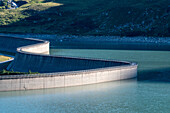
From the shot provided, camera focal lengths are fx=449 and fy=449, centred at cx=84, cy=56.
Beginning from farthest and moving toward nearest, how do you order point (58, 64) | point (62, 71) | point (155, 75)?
point (58, 64) < point (155, 75) < point (62, 71)

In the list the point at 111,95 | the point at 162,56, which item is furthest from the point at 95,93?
the point at 162,56

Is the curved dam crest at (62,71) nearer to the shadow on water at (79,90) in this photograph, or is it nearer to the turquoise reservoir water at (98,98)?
the shadow on water at (79,90)

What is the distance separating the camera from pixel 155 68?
5037 inches

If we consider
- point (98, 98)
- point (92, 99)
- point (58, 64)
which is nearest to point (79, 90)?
point (98, 98)

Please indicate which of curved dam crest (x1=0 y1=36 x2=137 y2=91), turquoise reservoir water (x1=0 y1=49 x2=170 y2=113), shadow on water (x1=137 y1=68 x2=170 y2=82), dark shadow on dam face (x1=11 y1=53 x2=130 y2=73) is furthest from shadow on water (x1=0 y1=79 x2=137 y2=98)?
dark shadow on dam face (x1=11 y1=53 x2=130 y2=73)

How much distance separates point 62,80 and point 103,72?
10.8 m

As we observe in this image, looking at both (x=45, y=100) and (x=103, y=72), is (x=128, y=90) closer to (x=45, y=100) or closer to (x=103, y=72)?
(x=103, y=72)

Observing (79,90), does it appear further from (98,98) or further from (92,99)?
(92,99)

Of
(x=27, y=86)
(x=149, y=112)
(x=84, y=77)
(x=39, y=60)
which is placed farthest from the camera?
(x=39, y=60)

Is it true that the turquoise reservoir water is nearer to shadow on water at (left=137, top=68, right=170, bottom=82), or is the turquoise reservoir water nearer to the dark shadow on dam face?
shadow on water at (left=137, top=68, right=170, bottom=82)

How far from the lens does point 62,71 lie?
114625 mm

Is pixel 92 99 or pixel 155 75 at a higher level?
pixel 155 75

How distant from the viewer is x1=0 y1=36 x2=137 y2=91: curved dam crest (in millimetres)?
92750

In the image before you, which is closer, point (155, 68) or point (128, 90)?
point (128, 90)
